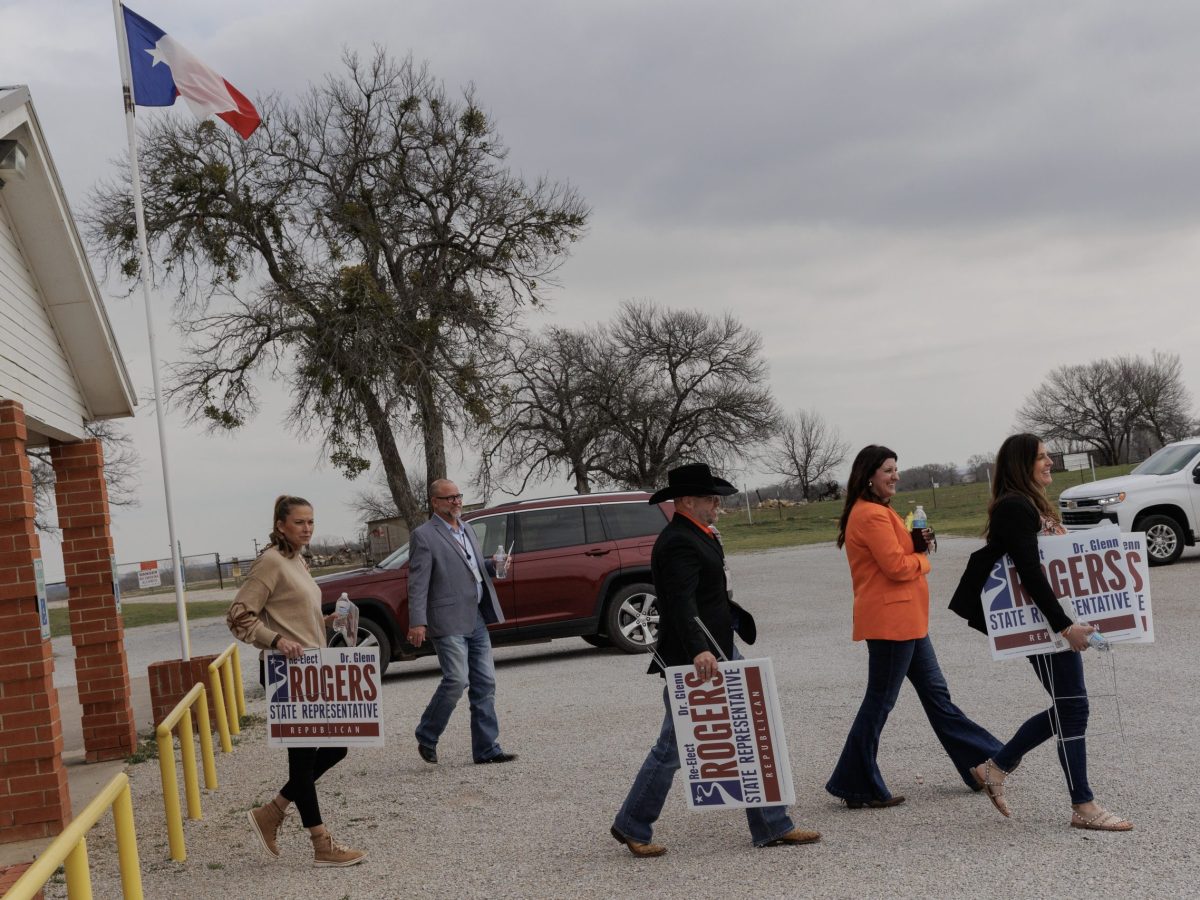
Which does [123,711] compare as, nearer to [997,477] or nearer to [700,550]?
[700,550]

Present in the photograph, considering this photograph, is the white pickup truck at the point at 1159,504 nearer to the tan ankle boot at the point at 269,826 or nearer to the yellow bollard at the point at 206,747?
the yellow bollard at the point at 206,747

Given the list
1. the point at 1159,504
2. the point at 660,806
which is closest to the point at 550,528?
the point at 660,806

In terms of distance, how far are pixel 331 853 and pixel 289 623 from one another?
3.91ft

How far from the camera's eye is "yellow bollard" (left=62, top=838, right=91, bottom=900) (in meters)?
3.92

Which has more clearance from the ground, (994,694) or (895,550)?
(895,550)

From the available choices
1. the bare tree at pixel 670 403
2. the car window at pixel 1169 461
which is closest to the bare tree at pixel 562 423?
the bare tree at pixel 670 403

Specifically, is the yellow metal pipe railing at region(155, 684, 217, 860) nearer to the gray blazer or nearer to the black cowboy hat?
the gray blazer

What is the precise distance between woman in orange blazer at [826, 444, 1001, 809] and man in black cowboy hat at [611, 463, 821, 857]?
659mm

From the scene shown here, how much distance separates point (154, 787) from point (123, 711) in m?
1.77

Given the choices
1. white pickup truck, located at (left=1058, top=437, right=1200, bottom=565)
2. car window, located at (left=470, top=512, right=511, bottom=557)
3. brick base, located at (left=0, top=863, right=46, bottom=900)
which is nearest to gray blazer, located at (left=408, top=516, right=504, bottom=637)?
brick base, located at (left=0, top=863, right=46, bottom=900)

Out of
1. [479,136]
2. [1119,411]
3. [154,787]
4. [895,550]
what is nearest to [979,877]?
[895,550]

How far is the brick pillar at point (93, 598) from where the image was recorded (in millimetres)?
10539

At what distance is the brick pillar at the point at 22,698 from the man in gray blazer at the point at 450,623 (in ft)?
7.78

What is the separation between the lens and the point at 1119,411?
91.9 metres
